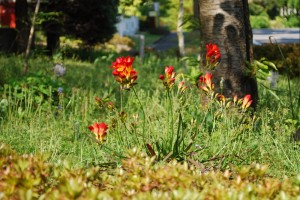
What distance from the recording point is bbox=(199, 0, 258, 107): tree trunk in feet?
22.1

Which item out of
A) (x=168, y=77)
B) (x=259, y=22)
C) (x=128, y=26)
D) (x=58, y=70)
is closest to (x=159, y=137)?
A: (x=168, y=77)

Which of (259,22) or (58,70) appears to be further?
(259,22)

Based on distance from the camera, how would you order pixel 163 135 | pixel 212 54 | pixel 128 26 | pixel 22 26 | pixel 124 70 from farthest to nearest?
pixel 128 26
pixel 22 26
pixel 163 135
pixel 212 54
pixel 124 70

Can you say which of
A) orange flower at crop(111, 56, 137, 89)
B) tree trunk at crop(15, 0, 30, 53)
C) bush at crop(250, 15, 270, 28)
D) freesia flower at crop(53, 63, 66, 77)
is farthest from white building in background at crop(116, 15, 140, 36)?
orange flower at crop(111, 56, 137, 89)

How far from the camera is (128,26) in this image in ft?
138

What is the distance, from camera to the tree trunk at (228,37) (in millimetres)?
6723

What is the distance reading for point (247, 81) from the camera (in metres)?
6.94

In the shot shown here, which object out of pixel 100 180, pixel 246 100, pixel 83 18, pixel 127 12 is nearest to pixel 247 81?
pixel 246 100

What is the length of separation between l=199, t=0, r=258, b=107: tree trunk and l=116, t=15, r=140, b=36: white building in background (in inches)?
1152

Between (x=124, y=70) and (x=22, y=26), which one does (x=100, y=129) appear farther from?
(x=22, y=26)

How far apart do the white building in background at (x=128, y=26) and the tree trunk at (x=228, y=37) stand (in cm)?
2925

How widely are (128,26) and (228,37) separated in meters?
35.8

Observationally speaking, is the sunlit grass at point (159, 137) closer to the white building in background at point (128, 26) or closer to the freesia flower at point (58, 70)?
the freesia flower at point (58, 70)

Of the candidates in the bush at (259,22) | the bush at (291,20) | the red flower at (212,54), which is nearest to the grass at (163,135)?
the red flower at (212,54)
